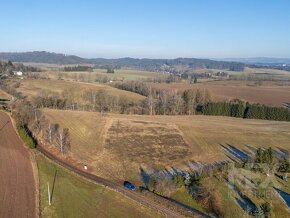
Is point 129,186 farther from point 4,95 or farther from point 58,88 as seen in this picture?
point 58,88

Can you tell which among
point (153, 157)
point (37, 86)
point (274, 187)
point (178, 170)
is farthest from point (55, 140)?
point (37, 86)

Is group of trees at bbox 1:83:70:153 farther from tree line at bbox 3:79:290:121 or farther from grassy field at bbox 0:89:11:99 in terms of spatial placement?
grassy field at bbox 0:89:11:99

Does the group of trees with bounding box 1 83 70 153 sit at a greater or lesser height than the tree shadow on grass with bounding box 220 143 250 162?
greater

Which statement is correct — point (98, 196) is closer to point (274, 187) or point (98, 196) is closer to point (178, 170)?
point (178, 170)

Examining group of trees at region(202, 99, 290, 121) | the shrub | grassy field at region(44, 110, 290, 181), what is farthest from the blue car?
group of trees at region(202, 99, 290, 121)

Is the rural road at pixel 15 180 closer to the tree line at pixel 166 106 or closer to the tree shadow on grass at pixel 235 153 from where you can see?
the tree shadow on grass at pixel 235 153

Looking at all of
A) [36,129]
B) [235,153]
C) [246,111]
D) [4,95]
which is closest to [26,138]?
[36,129]
